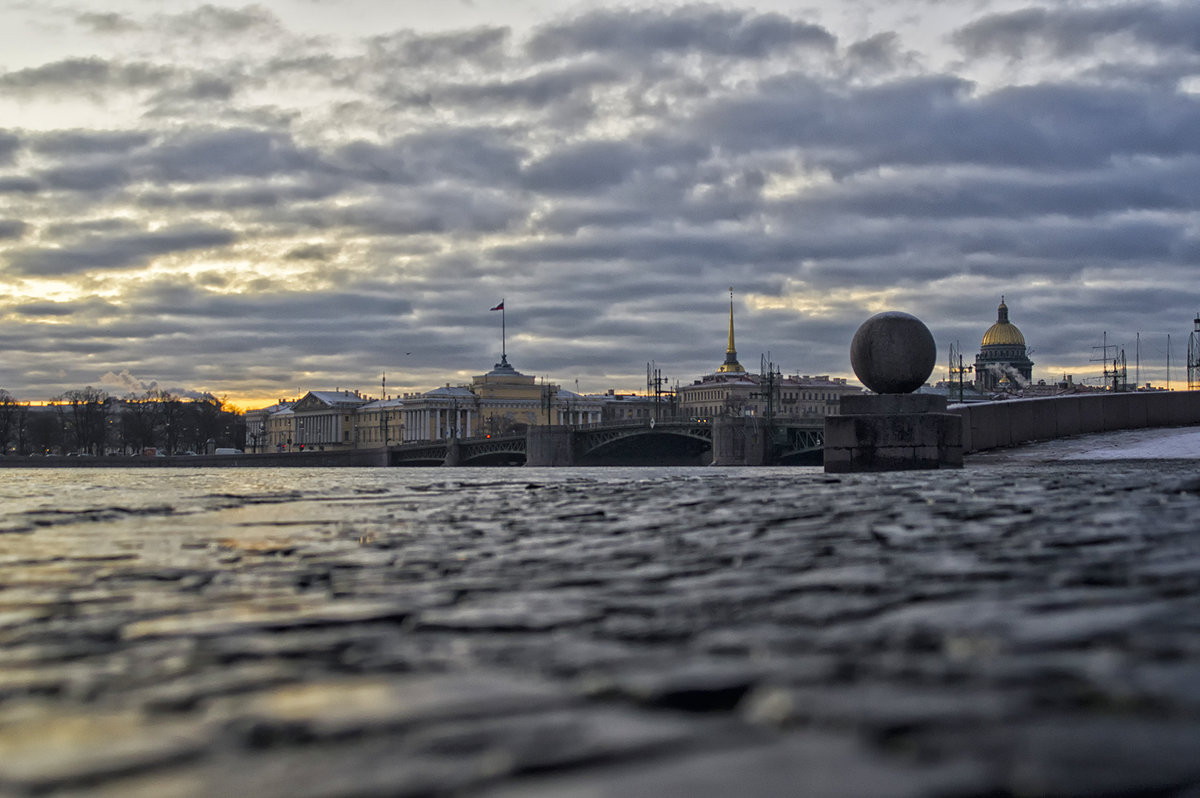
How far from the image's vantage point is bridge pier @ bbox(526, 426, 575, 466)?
63.7 metres

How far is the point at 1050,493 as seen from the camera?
309 inches

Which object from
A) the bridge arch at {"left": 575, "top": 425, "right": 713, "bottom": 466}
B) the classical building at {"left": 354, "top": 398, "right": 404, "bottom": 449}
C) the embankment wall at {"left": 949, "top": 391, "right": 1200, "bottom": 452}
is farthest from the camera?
the classical building at {"left": 354, "top": 398, "right": 404, "bottom": 449}

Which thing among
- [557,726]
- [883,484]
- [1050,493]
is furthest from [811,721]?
[883,484]

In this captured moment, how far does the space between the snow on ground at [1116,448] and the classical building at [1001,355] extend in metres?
119

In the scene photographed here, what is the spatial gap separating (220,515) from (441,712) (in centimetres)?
652

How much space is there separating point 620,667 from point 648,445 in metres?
63.1

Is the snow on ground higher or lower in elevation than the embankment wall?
lower

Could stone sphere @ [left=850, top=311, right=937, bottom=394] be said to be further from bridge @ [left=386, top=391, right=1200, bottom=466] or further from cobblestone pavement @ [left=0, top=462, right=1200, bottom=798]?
cobblestone pavement @ [left=0, top=462, right=1200, bottom=798]

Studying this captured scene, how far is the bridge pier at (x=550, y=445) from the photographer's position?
63.7 meters

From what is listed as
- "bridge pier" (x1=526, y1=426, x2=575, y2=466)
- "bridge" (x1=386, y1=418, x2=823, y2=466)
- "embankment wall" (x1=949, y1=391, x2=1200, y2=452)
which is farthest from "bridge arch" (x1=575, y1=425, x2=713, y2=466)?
"embankment wall" (x1=949, y1=391, x2=1200, y2=452)

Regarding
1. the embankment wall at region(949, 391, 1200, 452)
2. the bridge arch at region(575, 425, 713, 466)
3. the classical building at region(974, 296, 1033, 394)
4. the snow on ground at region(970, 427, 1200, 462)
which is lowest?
the bridge arch at region(575, 425, 713, 466)

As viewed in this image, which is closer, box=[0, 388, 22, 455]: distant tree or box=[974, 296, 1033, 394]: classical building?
box=[0, 388, 22, 455]: distant tree

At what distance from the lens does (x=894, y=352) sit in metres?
14.7

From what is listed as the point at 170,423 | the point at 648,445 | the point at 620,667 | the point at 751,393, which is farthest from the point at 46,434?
the point at 620,667
